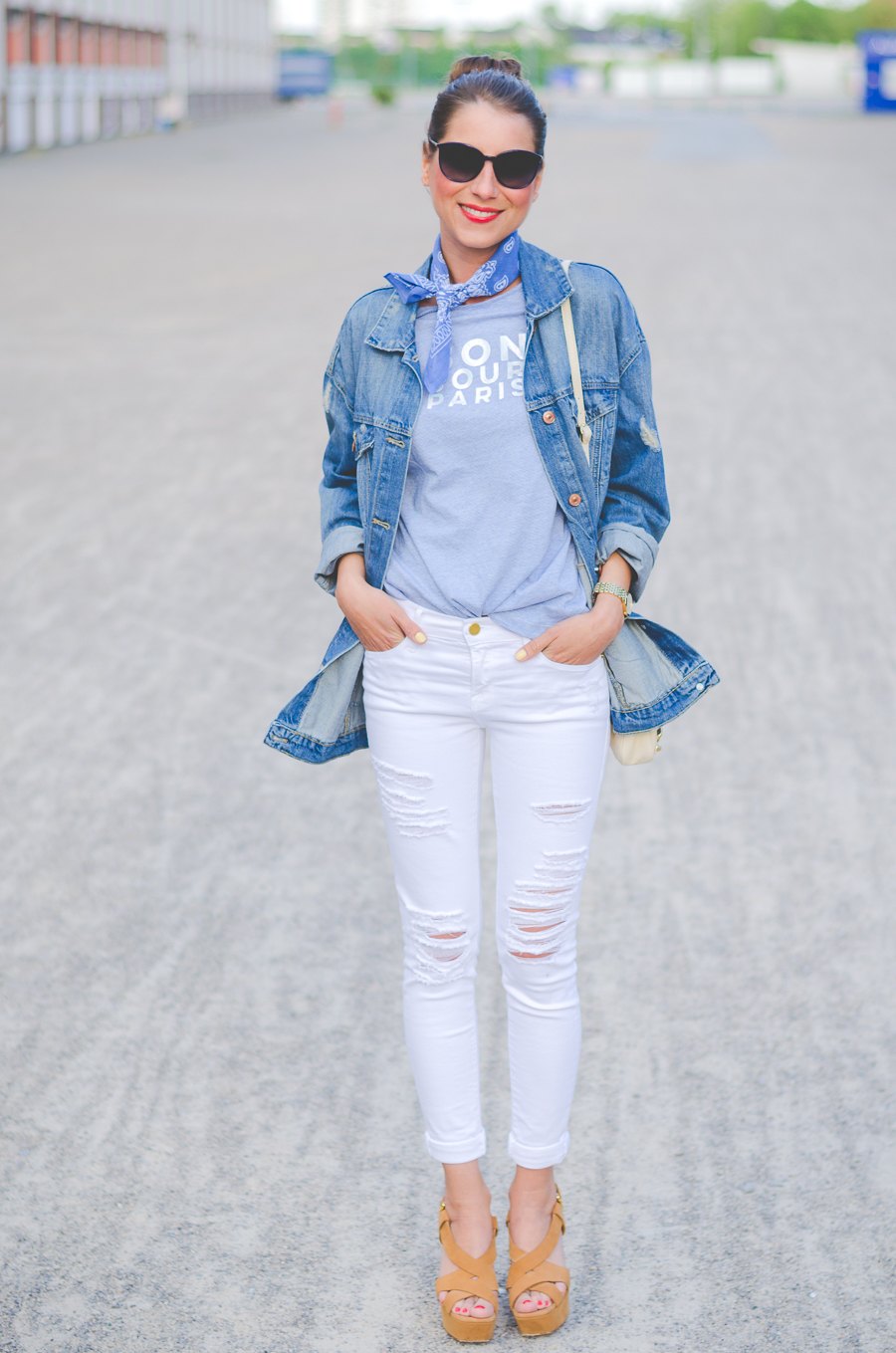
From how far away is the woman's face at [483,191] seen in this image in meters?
2.59

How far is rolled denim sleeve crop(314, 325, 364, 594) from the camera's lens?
277 cm

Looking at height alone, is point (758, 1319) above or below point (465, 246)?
below

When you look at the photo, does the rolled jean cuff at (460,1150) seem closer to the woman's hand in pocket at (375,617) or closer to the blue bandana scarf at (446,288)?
the woman's hand in pocket at (375,617)

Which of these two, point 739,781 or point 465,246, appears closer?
point 465,246

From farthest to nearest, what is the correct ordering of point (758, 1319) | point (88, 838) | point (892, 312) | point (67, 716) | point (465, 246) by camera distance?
1. point (892, 312)
2. point (67, 716)
3. point (88, 838)
4. point (758, 1319)
5. point (465, 246)

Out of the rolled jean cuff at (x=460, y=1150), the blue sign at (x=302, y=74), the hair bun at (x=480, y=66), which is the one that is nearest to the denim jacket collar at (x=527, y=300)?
the hair bun at (x=480, y=66)

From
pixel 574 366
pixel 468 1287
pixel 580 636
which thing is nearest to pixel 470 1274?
pixel 468 1287

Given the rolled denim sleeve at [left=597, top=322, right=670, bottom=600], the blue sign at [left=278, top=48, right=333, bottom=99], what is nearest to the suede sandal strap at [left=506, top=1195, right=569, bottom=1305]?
the rolled denim sleeve at [left=597, top=322, right=670, bottom=600]

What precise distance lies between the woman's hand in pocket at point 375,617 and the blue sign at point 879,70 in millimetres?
56674

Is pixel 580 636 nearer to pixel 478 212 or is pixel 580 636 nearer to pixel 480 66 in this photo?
pixel 478 212

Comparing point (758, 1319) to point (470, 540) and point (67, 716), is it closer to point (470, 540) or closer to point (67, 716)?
point (470, 540)

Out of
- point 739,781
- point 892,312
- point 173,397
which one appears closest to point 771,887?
point 739,781

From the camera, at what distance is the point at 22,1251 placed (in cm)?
305

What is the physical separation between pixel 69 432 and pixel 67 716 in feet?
14.1
